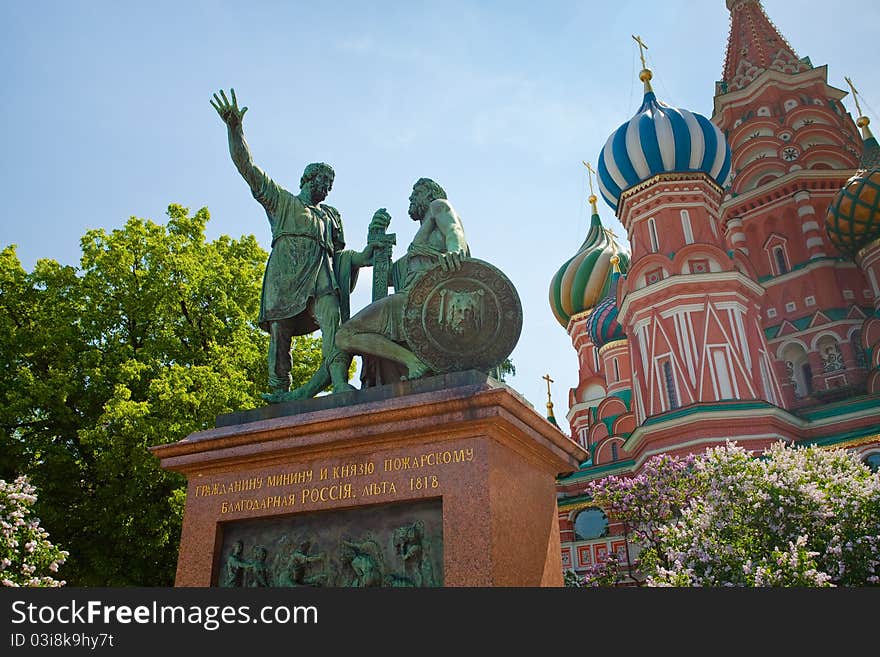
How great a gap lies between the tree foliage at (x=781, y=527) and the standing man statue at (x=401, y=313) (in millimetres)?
6703

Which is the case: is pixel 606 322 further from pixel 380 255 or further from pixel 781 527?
pixel 380 255

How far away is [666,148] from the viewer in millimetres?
32281

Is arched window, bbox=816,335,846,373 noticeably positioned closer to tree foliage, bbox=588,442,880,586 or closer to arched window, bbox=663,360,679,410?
arched window, bbox=663,360,679,410

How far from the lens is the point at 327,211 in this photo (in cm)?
877

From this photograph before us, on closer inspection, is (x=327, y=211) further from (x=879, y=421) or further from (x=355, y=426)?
(x=879, y=421)

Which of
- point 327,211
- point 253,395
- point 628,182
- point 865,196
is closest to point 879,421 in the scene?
point 865,196

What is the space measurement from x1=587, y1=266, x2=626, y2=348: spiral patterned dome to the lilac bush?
3154cm

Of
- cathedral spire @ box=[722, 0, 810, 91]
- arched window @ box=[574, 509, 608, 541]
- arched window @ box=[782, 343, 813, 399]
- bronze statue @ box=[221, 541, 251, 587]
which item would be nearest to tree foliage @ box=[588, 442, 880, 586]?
bronze statue @ box=[221, 541, 251, 587]

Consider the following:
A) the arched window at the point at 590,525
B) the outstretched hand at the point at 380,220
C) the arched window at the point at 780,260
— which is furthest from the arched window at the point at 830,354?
the outstretched hand at the point at 380,220

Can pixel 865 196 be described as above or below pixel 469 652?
above

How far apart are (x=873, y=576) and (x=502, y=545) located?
8.66 m

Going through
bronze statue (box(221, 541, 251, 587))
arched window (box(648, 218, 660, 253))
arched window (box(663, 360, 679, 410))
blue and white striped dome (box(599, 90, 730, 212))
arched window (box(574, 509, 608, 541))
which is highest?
blue and white striped dome (box(599, 90, 730, 212))

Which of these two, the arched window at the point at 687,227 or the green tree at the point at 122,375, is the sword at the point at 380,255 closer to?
the green tree at the point at 122,375

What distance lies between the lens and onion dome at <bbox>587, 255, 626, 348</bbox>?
40.6m
